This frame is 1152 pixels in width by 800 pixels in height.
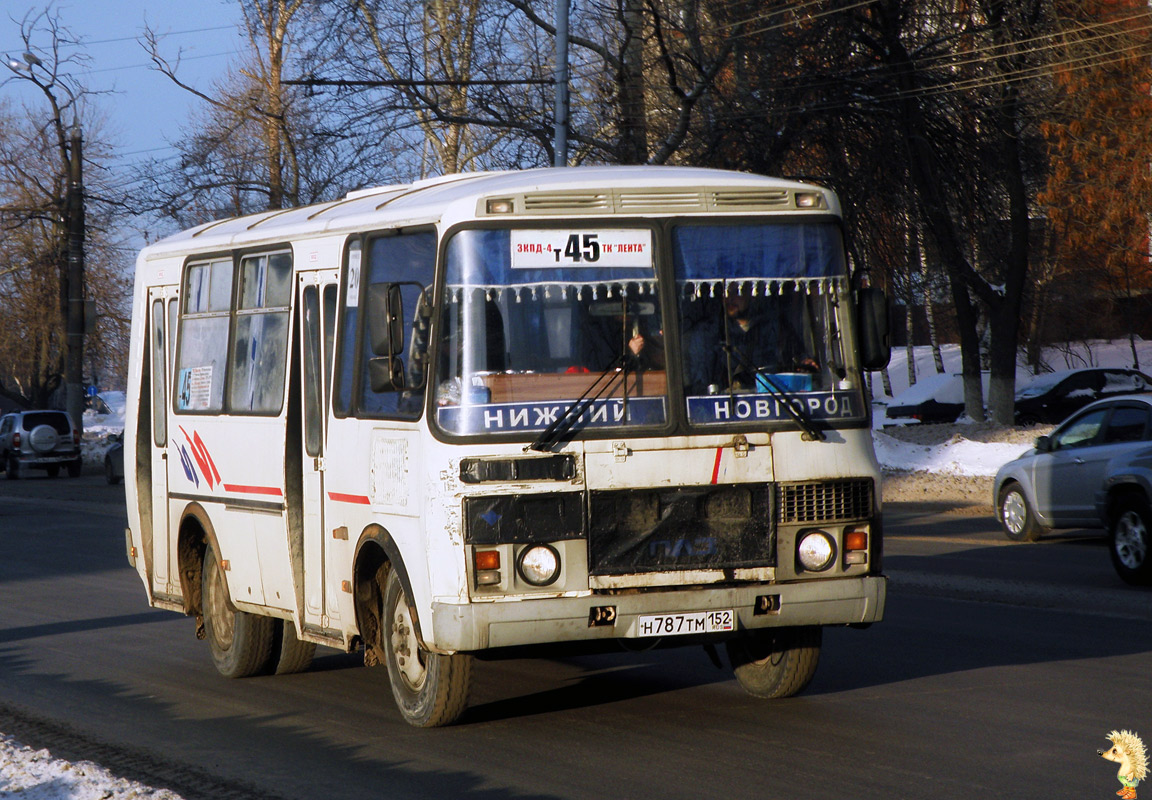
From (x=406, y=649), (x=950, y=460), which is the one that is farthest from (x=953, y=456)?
(x=406, y=649)

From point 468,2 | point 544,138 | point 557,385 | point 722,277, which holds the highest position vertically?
point 468,2

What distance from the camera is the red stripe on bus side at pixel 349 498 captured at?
750 cm

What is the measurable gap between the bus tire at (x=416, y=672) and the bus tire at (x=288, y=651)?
6.16 ft

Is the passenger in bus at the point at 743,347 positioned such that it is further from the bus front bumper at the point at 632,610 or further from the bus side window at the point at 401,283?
the bus side window at the point at 401,283

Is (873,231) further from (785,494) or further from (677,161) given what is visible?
(785,494)

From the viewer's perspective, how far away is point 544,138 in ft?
86.2

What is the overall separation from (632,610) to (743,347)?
1.39m

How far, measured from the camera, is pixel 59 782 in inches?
241

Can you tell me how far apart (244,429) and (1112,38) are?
71.5 feet

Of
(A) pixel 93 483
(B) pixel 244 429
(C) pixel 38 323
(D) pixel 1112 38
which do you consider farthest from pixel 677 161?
(C) pixel 38 323

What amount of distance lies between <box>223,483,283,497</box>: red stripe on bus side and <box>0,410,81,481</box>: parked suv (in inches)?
1250

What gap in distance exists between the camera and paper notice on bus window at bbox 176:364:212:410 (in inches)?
376

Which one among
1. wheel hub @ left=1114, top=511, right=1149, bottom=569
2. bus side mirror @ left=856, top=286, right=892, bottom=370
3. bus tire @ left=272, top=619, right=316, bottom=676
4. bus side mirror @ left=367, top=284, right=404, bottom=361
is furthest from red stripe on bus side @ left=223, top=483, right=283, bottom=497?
wheel hub @ left=1114, top=511, right=1149, bottom=569

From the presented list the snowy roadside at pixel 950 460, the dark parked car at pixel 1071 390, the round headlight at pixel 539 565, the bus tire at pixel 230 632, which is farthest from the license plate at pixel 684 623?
the dark parked car at pixel 1071 390
